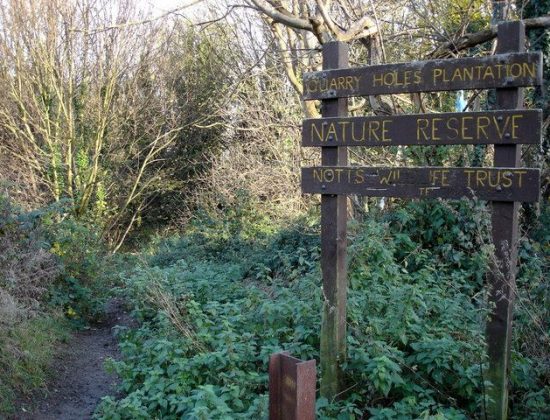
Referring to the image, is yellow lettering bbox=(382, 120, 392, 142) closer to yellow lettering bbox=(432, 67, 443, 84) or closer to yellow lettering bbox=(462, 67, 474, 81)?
yellow lettering bbox=(432, 67, 443, 84)

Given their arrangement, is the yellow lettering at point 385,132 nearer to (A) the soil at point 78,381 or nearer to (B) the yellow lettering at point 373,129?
(B) the yellow lettering at point 373,129

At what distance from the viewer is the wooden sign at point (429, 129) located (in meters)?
4.02

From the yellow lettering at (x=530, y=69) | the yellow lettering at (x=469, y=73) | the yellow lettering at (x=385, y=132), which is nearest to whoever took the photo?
the yellow lettering at (x=530, y=69)

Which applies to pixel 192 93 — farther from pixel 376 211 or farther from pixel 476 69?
pixel 476 69

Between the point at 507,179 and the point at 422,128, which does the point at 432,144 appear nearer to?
the point at 422,128

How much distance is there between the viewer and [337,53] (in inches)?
193

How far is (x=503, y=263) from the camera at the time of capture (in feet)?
13.6

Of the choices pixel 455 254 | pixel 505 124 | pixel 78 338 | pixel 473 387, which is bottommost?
pixel 78 338

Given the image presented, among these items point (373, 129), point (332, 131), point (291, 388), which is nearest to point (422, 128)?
point (373, 129)

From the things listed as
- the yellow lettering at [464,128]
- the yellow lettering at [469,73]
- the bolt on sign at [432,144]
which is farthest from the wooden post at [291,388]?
the yellow lettering at [469,73]

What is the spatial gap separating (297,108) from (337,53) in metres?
9.25

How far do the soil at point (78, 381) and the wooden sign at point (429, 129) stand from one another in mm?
3450

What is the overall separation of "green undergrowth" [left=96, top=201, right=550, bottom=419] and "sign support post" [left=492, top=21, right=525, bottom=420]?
0.12m

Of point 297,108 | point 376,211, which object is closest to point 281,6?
point 376,211
